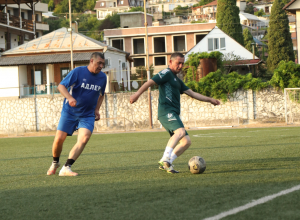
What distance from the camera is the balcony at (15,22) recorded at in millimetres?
47344

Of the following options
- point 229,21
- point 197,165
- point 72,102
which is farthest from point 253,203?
point 229,21

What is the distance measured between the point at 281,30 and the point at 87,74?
172 ft

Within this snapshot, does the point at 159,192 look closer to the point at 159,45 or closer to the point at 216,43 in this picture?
the point at 216,43

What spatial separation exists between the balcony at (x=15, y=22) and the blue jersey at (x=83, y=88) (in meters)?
42.4

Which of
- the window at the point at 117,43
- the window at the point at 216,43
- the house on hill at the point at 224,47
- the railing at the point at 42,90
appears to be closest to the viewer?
the railing at the point at 42,90

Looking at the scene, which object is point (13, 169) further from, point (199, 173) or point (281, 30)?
point (281, 30)

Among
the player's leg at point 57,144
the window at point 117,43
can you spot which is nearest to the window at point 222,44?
the window at point 117,43

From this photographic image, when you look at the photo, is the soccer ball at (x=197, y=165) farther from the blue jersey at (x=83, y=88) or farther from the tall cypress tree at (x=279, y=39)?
the tall cypress tree at (x=279, y=39)

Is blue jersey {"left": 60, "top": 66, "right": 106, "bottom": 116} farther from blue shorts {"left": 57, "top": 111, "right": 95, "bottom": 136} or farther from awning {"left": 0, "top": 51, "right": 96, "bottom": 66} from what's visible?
awning {"left": 0, "top": 51, "right": 96, "bottom": 66}

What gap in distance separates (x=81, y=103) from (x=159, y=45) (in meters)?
58.1

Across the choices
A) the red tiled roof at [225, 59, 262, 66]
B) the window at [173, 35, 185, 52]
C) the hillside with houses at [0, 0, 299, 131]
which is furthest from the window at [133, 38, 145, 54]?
the red tiled roof at [225, 59, 262, 66]

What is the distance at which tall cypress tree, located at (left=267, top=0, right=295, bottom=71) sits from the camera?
184ft

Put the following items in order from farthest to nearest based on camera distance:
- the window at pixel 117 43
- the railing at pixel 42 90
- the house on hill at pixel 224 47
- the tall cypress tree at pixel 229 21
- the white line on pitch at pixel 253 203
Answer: the window at pixel 117 43 < the tall cypress tree at pixel 229 21 < the house on hill at pixel 224 47 < the railing at pixel 42 90 < the white line on pitch at pixel 253 203

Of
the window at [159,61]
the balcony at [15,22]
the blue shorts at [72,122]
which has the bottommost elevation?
the blue shorts at [72,122]
